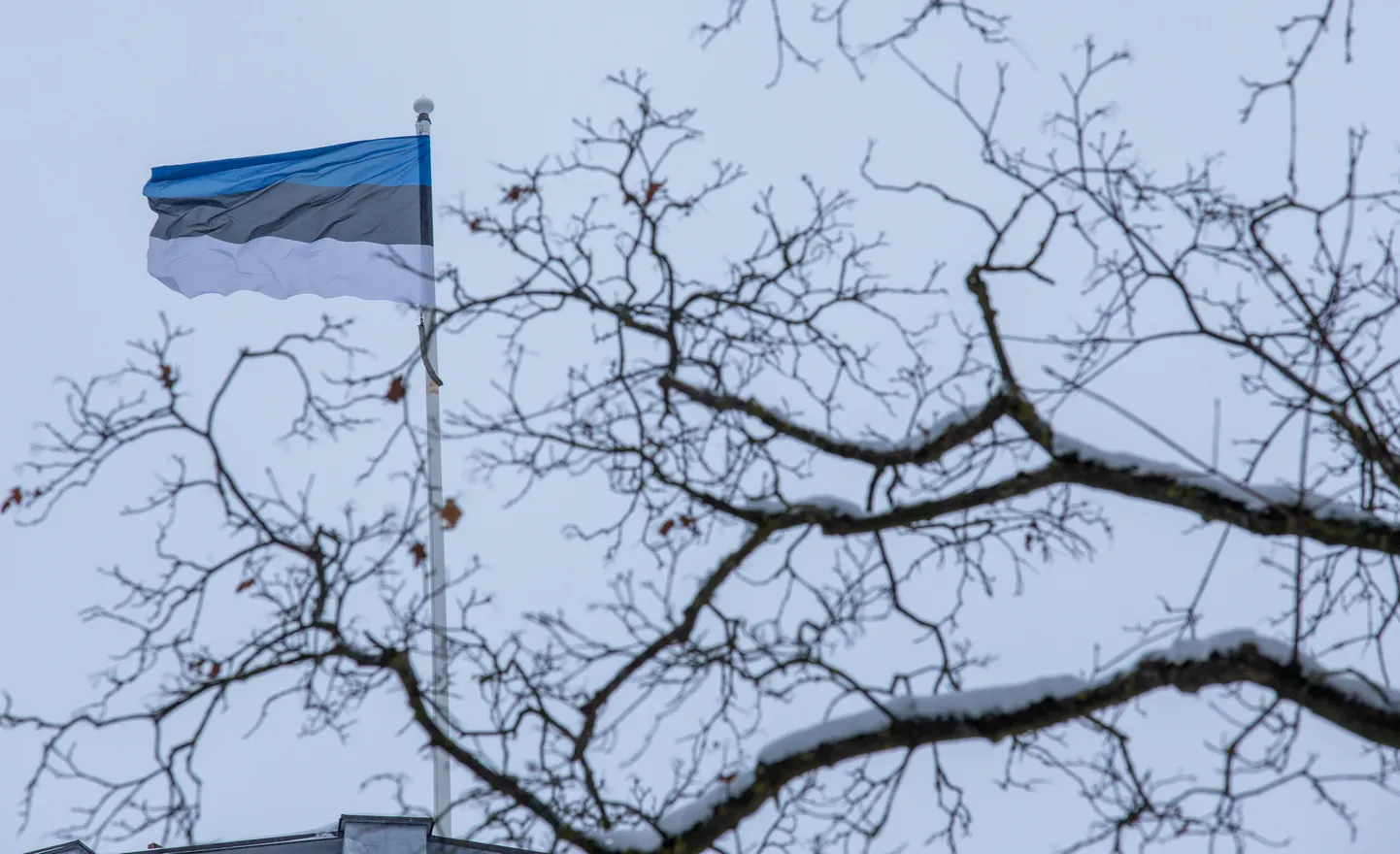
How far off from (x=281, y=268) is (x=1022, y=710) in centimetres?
629

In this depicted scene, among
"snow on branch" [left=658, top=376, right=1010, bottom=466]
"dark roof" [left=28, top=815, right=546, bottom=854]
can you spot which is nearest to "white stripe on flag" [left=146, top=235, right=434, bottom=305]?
"snow on branch" [left=658, top=376, right=1010, bottom=466]

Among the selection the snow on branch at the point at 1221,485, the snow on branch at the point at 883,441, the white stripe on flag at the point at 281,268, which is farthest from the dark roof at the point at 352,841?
the snow on branch at the point at 1221,485

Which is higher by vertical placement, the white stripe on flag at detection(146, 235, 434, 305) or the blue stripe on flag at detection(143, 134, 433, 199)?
the blue stripe on flag at detection(143, 134, 433, 199)

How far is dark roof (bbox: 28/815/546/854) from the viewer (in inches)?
345

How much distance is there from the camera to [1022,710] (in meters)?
4.20

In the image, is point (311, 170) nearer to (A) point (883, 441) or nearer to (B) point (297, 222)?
(B) point (297, 222)

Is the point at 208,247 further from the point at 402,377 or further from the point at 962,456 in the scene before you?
the point at 962,456

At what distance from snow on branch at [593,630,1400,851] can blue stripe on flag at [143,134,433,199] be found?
5.85m

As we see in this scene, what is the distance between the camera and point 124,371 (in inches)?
208

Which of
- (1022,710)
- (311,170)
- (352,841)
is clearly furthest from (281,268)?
(1022,710)

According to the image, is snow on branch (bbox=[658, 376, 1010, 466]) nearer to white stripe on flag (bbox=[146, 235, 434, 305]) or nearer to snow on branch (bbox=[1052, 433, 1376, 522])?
snow on branch (bbox=[1052, 433, 1376, 522])

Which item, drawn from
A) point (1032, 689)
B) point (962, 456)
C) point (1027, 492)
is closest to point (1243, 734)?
point (1032, 689)

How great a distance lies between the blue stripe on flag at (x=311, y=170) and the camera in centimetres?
845

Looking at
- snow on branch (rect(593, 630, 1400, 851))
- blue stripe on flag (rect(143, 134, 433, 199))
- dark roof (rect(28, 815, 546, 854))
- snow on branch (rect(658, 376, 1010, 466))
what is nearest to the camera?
snow on branch (rect(593, 630, 1400, 851))
